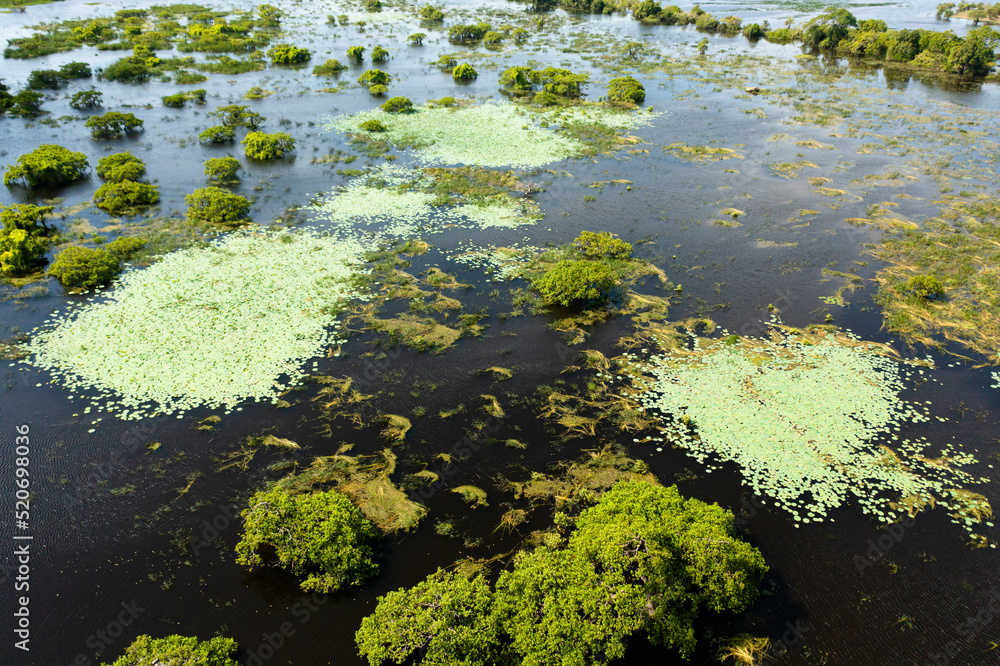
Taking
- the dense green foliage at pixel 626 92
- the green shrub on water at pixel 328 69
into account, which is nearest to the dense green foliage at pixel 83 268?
the green shrub on water at pixel 328 69

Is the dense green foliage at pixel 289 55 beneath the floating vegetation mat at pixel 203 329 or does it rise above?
above

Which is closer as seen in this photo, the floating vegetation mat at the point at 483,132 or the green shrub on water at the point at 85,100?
the floating vegetation mat at the point at 483,132

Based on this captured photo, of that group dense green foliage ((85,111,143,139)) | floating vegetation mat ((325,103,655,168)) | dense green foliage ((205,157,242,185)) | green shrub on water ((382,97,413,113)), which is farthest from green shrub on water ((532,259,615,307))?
dense green foliage ((85,111,143,139))

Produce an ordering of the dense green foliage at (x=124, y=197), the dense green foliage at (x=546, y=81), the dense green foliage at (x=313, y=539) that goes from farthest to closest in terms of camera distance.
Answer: the dense green foliage at (x=546, y=81) < the dense green foliage at (x=124, y=197) < the dense green foliage at (x=313, y=539)

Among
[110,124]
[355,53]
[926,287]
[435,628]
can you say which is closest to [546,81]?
[355,53]

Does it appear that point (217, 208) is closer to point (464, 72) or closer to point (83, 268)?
point (83, 268)

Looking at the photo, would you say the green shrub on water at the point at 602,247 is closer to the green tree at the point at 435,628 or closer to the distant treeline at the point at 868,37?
the green tree at the point at 435,628
